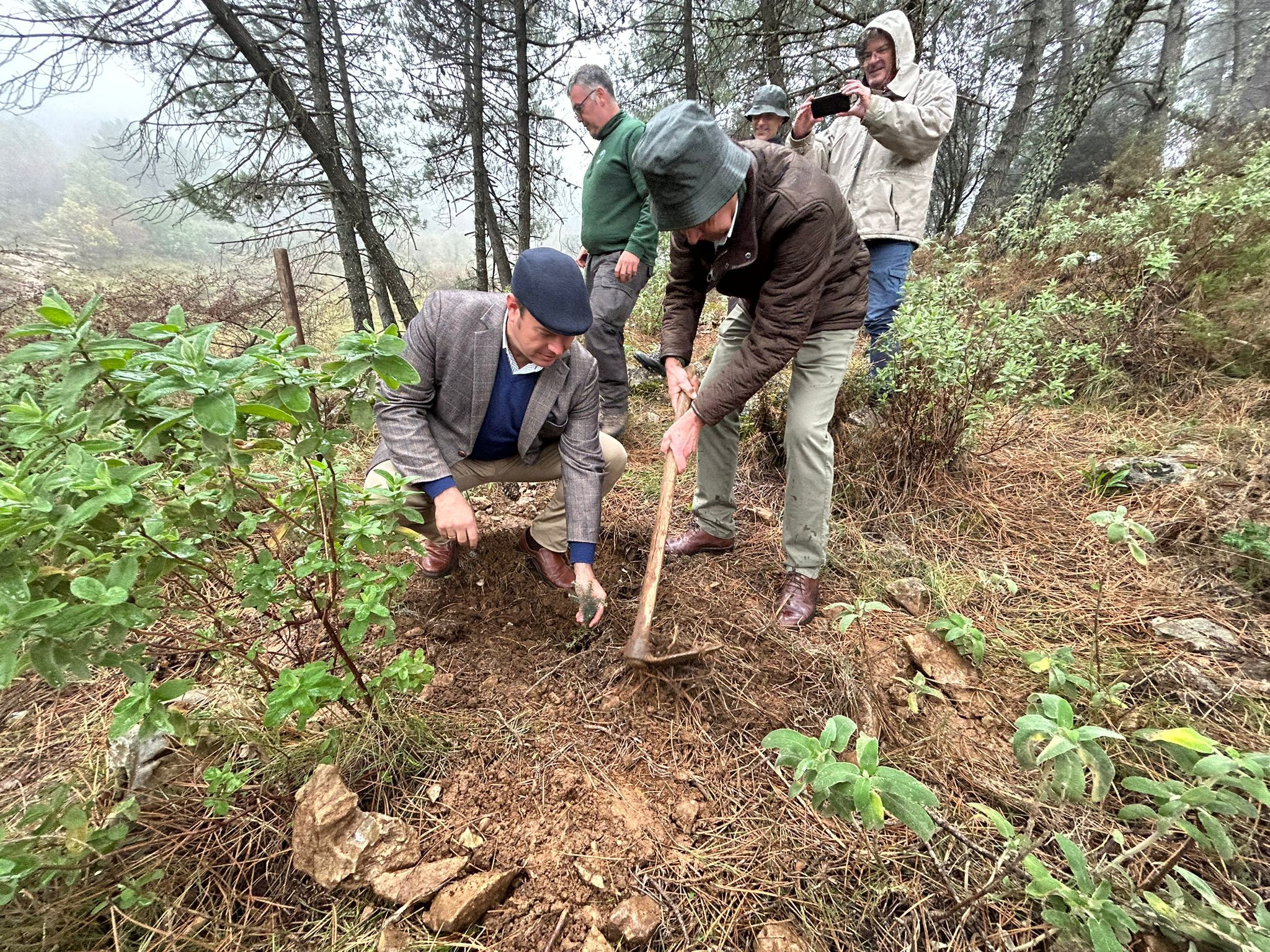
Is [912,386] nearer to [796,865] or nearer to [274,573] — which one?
[796,865]

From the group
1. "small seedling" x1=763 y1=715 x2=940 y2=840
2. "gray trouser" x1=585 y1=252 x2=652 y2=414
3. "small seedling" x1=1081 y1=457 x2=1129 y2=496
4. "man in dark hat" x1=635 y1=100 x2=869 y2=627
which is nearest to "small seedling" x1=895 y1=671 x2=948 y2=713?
"man in dark hat" x1=635 y1=100 x2=869 y2=627

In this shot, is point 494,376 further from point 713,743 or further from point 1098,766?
point 1098,766

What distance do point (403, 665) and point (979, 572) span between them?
234 cm

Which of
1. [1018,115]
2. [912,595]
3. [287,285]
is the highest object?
[1018,115]

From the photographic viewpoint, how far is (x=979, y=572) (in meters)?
2.26

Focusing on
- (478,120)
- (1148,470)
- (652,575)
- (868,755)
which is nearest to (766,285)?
(652,575)

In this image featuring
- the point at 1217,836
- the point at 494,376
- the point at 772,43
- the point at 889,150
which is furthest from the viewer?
the point at 772,43

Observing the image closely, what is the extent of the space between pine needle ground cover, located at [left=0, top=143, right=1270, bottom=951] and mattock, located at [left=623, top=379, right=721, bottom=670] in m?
0.10

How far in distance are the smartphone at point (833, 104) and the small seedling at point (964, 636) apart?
2.75 m

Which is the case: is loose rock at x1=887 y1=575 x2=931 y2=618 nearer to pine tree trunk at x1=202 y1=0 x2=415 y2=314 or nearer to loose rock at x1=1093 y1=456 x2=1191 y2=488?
loose rock at x1=1093 y1=456 x2=1191 y2=488

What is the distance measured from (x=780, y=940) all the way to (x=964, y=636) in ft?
3.99

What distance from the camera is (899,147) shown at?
2953 mm

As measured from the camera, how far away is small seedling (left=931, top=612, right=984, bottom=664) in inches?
68.1

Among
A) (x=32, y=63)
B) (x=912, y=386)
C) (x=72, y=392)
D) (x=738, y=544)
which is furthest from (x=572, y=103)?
(x=32, y=63)
